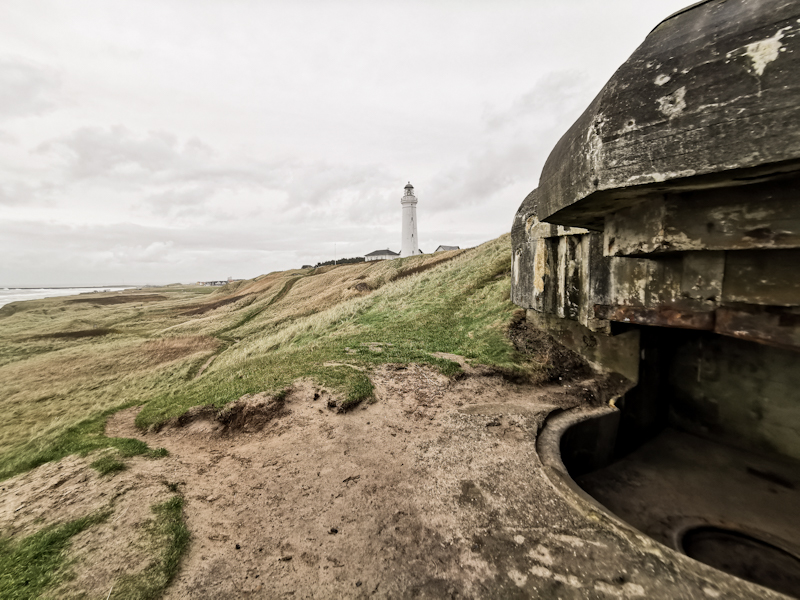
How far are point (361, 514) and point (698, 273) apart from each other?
3.95m

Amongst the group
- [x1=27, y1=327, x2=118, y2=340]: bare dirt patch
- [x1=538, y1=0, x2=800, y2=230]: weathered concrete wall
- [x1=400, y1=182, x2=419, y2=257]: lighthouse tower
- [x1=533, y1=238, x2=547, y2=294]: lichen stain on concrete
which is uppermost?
[x1=400, y1=182, x2=419, y2=257]: lighthouse tower

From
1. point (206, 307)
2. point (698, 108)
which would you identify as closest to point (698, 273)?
point (698, 108)

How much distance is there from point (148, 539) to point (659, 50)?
227 inches

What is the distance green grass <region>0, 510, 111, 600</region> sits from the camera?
256 cm

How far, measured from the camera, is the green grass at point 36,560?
2561 millimetres

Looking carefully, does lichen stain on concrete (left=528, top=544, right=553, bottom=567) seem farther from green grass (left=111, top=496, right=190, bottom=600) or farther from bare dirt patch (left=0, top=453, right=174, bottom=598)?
bare dirt patch (left=0, top=453, right=174, bottom=598)

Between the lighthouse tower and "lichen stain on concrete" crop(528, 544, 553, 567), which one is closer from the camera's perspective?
"lichen stain on concrete" crop(528, 544, 553, 567)

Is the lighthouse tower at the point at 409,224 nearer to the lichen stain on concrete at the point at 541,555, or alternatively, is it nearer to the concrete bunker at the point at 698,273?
the concrete bunker at the point at 698,273

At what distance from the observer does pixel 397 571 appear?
2764 mm

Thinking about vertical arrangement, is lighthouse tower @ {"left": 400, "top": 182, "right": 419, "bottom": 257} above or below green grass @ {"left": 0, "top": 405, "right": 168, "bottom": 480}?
above

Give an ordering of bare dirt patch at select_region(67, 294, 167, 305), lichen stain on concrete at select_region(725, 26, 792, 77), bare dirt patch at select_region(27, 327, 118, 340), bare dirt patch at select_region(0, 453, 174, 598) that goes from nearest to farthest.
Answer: lichen stain on concrete at select_region(725, 26, 792, 77) → bare dirt patch at select_region(0, 453, 174, 598) → bare dirt patch at select_region(27, 327, 118, 340) → bare dirt patch at select_region(67, 294, 167, 305)

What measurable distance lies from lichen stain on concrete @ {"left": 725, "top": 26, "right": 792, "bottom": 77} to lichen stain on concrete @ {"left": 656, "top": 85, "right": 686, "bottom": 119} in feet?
0.92

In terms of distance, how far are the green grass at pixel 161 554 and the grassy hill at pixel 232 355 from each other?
1917 mm

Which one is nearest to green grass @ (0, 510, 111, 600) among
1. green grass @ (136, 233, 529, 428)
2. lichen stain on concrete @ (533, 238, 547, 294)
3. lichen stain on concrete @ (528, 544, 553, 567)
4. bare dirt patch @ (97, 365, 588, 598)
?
bare dirt patch @ (97, 365, 588, 598)
